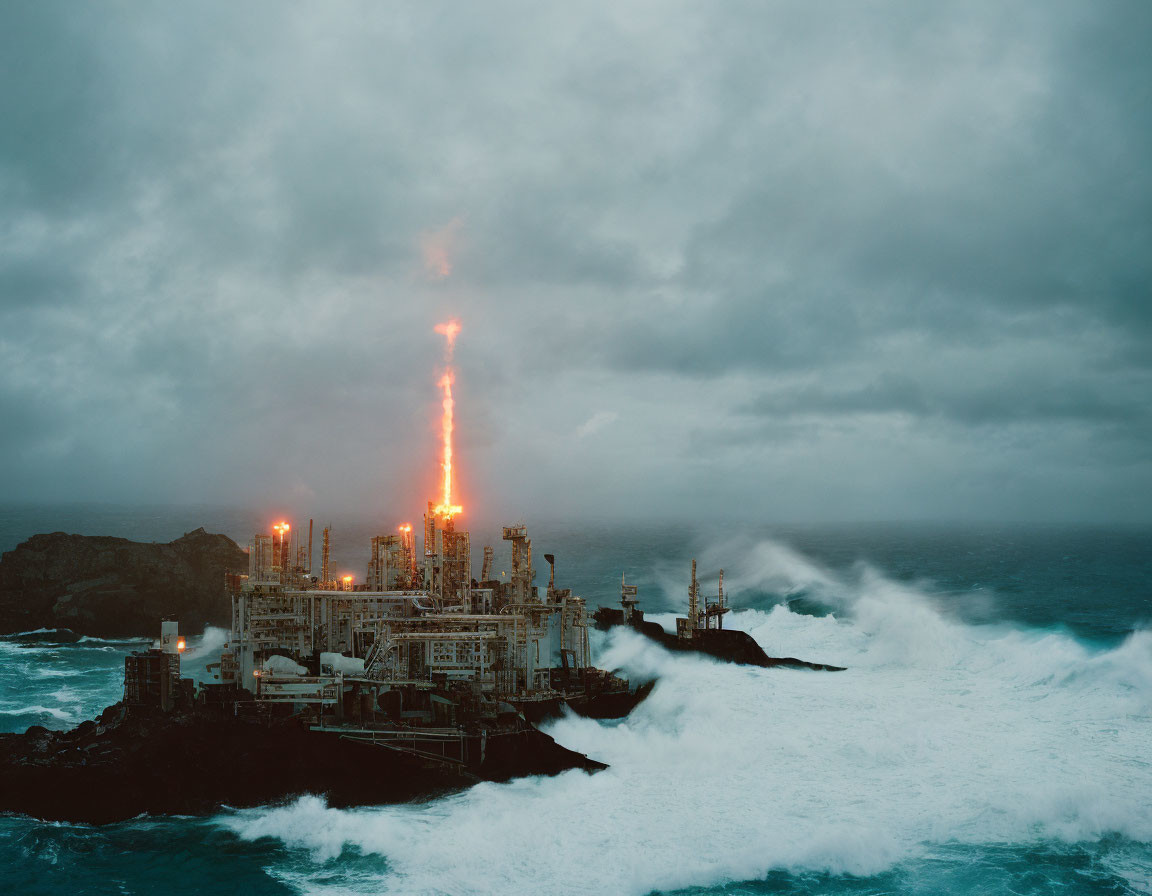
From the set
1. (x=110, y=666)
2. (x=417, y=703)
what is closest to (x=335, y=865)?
(x=417, y=703)

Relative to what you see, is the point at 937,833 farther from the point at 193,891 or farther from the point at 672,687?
the point at 193,891

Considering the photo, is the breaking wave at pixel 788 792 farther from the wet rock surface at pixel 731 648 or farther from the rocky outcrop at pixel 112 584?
the rocky outcrop at pixel 112 584

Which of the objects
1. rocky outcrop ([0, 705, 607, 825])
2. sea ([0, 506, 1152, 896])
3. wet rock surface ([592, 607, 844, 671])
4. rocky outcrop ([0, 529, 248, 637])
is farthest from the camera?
rocky outcrop ([0, 529, 248, 637])

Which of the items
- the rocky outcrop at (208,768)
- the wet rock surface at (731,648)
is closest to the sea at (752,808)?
the rocky outcrop at (208,768)

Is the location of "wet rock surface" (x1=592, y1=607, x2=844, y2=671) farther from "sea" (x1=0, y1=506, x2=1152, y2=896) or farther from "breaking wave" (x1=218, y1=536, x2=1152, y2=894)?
"breaking wave" (x1=218, y1=536, x2=1152, y2=894)

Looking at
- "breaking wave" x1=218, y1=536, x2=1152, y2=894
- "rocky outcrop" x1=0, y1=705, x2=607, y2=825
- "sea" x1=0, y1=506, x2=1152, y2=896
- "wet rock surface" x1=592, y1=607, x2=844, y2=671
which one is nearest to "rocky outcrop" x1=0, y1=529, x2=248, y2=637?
"sea" x1=0, y1=506, x2=1152, y2=896

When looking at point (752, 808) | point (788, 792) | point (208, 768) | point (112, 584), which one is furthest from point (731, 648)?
point (112, 584)
